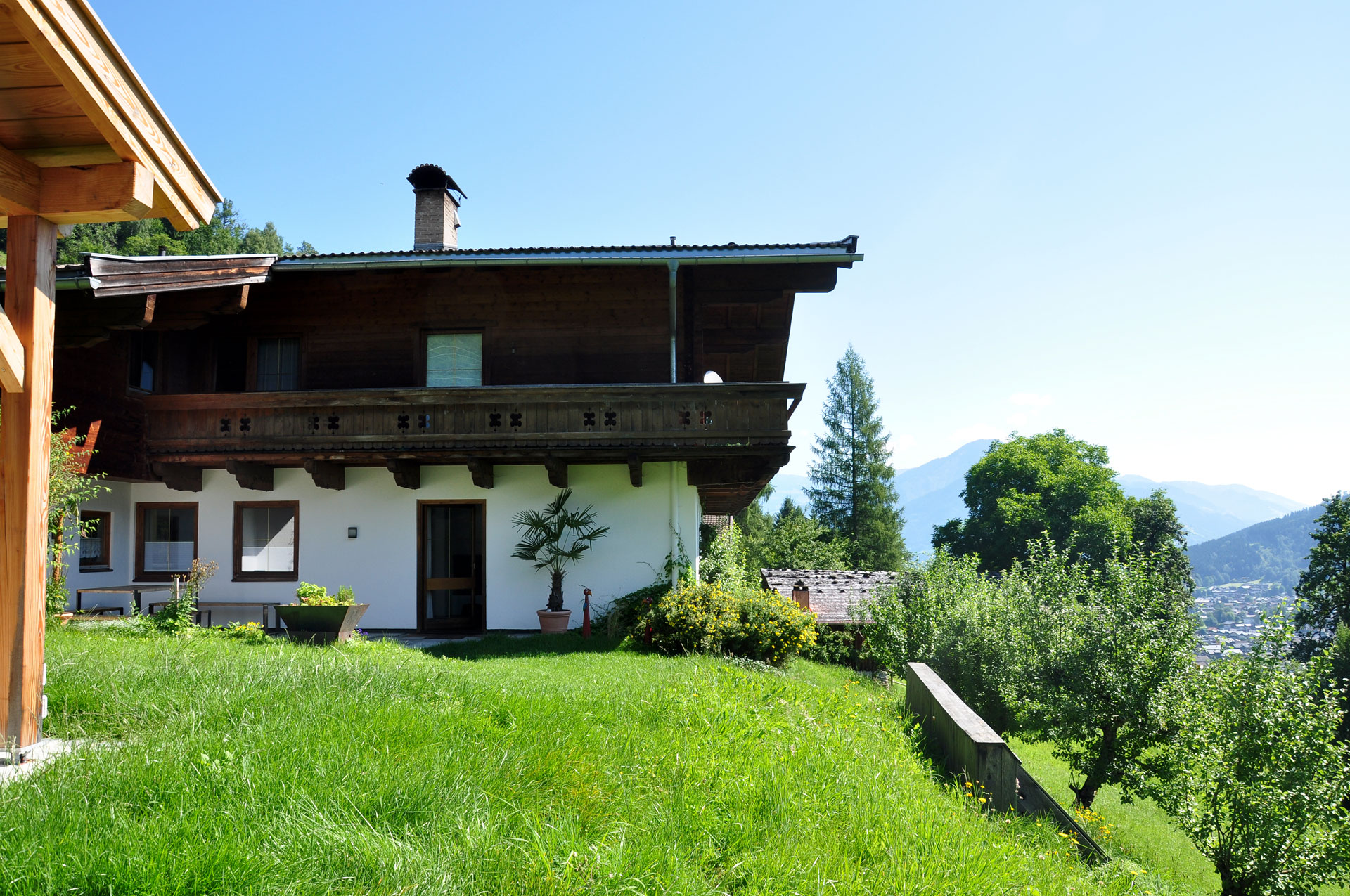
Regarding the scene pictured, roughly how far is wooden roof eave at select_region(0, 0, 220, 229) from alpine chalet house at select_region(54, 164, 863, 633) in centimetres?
798

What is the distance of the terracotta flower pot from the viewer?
13.5m

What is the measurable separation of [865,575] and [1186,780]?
50.0ft

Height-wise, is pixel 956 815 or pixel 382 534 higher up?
pixel 382 534

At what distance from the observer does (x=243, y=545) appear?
47.5ft

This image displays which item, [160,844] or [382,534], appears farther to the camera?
[382,534]

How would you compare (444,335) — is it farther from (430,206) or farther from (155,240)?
(155,240)

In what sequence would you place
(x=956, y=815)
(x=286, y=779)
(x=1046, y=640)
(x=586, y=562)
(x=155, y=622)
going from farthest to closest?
(x=586, y=562) < (x=1046, y=640) < (x=155, y=622) < (x=956, y=815) < (x=286, y=779)

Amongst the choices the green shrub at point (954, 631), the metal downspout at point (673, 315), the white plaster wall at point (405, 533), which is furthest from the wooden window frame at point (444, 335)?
the green shrub at point (954, 631)

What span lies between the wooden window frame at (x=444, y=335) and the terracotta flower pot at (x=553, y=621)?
424 centimetres

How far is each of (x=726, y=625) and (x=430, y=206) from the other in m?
11.2

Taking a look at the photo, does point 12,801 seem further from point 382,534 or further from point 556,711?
point 382,534

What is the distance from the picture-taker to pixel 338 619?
10.5 m

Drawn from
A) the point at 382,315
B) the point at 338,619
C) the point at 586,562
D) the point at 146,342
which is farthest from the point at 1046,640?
the point at 146,342

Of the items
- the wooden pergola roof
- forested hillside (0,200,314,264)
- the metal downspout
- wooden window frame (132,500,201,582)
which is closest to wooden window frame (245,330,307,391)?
wooden window frame (132,500,201,582)
